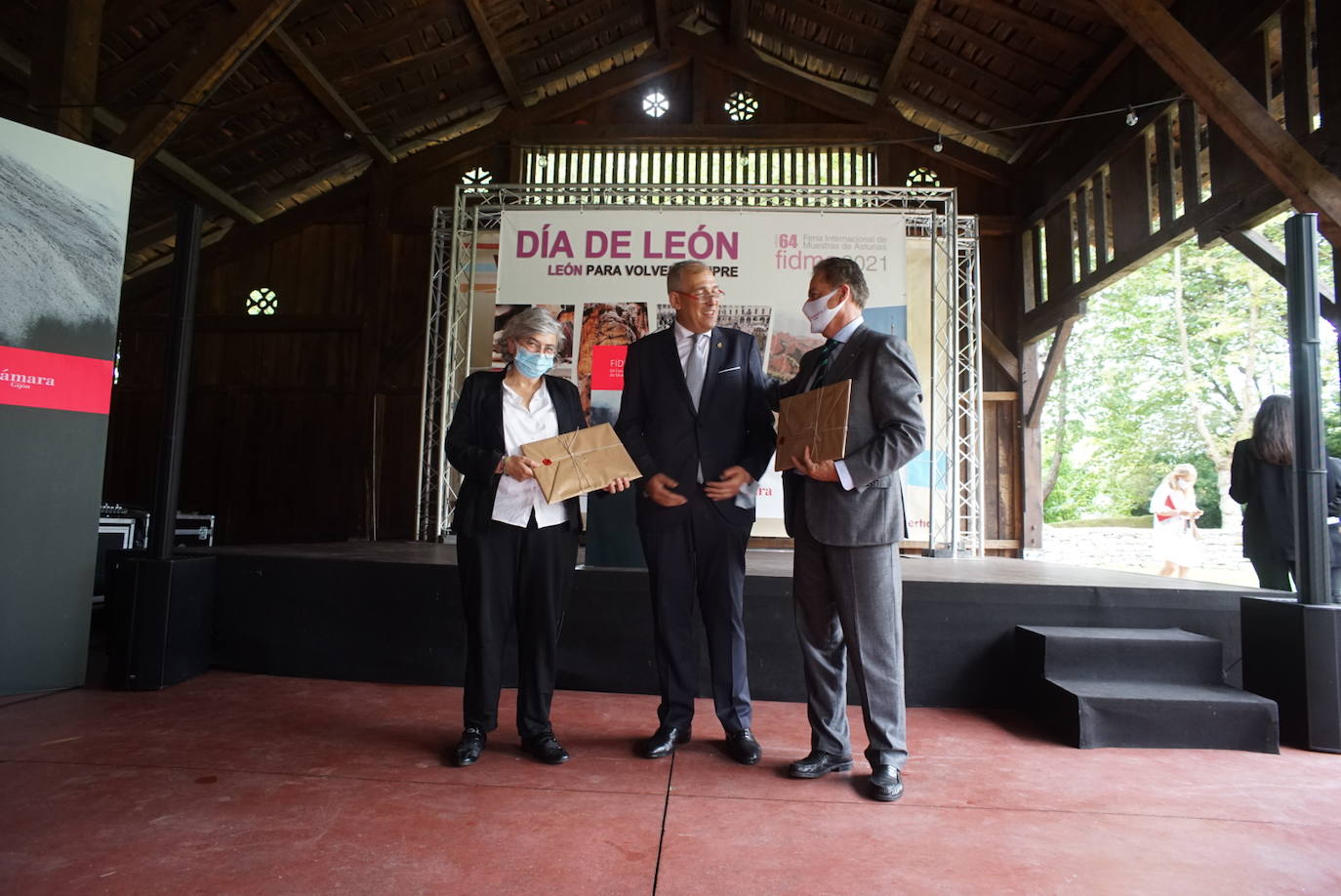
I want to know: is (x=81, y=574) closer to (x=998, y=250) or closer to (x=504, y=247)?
(x=504, y=247)

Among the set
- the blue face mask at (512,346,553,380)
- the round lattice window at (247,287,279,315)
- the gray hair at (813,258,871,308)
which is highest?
the round lattice window at (247,287,279,315)

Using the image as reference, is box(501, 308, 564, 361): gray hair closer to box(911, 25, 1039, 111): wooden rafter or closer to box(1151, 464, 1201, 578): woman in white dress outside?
box(1151, 464, 1201, 578): woman in white dress outside

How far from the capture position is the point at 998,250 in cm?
950

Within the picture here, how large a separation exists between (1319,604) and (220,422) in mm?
10714

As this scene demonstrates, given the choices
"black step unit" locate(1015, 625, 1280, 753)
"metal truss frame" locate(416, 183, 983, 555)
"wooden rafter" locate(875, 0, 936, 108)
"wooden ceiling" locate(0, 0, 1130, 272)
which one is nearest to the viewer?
"black step unit" locate(1015, 625, 1280, 753)

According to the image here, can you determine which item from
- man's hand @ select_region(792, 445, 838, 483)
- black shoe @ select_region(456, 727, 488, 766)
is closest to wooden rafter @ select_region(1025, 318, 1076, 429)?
man's hand @ select_region(792, 445, 838, 483)

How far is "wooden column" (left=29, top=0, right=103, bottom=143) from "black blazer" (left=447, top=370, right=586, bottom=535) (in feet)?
14.6

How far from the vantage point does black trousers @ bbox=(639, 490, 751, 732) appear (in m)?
2.53

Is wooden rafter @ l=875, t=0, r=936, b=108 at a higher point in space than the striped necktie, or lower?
higher

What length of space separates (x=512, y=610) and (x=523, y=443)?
56 cm

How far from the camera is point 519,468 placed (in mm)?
2393

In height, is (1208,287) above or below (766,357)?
above

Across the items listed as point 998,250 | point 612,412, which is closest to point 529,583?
point 612,412

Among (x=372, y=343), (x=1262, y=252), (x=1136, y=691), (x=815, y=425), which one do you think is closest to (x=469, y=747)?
(x=815, y=425)
